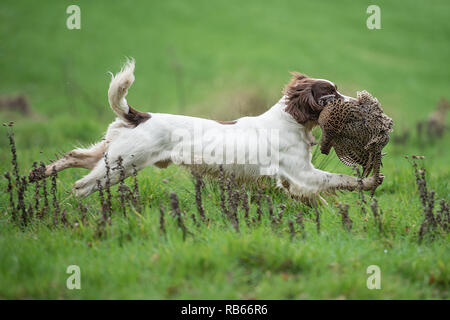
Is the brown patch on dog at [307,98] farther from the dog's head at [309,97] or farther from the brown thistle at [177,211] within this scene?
the brown thistle at [177,211]

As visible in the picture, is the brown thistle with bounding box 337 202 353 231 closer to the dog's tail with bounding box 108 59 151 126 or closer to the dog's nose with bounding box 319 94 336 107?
the dog's nose with bounding box 319 94 336 107

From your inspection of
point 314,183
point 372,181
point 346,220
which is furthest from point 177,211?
point 372,181

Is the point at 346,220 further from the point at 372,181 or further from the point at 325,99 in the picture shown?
the point at 325,99

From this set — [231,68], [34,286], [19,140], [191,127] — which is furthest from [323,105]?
[231,68]

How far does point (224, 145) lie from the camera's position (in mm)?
4551

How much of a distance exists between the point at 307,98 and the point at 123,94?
5.79ft

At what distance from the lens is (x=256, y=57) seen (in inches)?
785

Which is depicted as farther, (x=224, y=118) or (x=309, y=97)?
(x=224, y=118)

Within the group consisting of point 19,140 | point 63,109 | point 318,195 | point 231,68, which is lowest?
point 318,195

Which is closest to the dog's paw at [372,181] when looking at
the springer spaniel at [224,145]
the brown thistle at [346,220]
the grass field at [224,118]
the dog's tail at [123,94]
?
the springer spaniel at [224,145]

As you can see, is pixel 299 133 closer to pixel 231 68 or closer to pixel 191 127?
pixel 191 127

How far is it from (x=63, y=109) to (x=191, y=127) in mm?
12616

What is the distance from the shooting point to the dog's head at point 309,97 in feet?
14.8

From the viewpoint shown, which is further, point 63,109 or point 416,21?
point 416,21
